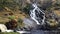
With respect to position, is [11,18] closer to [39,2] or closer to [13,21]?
[13,21]

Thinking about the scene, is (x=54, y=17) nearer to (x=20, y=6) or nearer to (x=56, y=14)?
(x=56, y=14)

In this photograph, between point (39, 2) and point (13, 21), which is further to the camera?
point (39, 2)

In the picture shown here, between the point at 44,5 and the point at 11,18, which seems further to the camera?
the point at 44,5

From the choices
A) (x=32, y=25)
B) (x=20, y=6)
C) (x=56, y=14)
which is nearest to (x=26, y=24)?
(x=32, y=25)

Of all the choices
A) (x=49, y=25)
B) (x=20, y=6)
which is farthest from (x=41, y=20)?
(x=20, y=6)

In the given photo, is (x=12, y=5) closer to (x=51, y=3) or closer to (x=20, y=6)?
(x=20, y=6)

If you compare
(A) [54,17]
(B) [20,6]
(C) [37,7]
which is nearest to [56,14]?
(A) [54,17]

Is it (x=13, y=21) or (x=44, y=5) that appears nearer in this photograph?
(x=13, y=21)

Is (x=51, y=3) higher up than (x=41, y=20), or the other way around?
(x=51, y=3)
